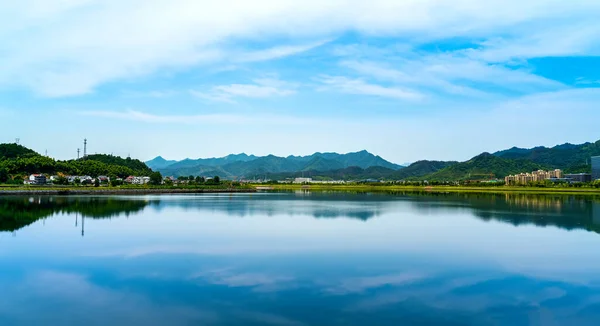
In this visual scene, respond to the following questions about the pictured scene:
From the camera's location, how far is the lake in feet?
24.6

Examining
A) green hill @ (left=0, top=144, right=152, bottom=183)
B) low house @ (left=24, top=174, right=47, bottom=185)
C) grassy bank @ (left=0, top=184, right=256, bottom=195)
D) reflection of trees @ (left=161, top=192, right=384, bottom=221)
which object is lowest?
reflection of trees @ (left=161, top=192, right=384, bottom=221)

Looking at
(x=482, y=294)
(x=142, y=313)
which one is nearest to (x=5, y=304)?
(x=142, y=313)

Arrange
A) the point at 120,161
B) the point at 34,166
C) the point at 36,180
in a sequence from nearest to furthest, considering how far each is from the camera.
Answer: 1. the point at 36,180
2. the point at 34,166
3. the point at 120,161

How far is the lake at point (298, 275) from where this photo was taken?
24.6ft

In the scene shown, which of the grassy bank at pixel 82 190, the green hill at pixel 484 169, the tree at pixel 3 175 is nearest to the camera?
the grassy bank at pixel 82 190

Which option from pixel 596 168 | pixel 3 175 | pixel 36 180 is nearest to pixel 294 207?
pixel 3 175

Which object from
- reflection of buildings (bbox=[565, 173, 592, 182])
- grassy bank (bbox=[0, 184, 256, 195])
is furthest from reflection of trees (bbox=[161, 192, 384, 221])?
reflection of buildings (bbox=[565, 173, 592, 182])

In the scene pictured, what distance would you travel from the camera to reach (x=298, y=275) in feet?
33.8

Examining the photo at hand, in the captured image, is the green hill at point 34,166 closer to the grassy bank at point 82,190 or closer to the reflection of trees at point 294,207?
the grassy bank at point 82,190

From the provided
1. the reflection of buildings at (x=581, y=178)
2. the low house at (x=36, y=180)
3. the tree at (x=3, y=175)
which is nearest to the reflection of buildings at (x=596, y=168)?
the reflection of buildings at (x=581, y=178)

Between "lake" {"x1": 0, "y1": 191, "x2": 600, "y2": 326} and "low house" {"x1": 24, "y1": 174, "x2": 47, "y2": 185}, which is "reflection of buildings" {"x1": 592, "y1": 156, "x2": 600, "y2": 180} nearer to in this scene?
"lake" {"x1": 0, "y1": 191, "x2": 600, "y2": 326}

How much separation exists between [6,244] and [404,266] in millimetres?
12491

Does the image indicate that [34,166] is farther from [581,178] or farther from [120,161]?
[581,178]

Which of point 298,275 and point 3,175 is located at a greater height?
point 3,175
